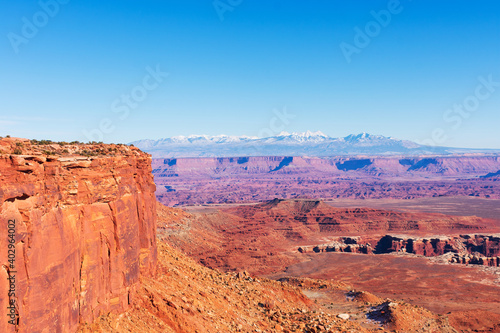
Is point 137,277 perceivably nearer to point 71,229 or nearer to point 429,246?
point 71,229

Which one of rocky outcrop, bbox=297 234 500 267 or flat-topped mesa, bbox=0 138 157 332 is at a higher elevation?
flat-topped mesa, bbox=0 138 157 332

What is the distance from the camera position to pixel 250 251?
94.0 m

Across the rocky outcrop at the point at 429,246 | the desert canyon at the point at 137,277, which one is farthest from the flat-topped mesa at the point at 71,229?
the rocky outcrop at the point at 429,246

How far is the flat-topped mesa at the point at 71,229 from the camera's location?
13.1 metres

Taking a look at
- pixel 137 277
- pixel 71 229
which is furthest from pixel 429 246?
pixel 71 229

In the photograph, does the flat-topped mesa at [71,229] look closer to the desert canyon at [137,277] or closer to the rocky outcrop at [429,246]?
the desert canyon at [137,277]

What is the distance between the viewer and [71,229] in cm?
1568

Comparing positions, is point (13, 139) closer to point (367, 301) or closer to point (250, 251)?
point (367, 301)

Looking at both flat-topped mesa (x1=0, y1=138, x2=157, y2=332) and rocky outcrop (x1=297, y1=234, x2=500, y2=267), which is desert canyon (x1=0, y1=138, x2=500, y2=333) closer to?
flat-topped mesa (x1=0, y1=138, x2=157, y2=332)

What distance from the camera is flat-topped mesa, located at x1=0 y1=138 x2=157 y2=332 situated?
13.1m

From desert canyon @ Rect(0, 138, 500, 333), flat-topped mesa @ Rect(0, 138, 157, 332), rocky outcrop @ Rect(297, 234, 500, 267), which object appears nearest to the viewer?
flat-topped mesa @ Rect(0, 138, 157, 332)

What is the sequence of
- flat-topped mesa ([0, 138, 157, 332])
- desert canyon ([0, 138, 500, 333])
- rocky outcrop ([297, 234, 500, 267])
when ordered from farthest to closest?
rocky outcrop ([297, 234, 500, 267])
desert canyon ([0, 138, 500, 333])
flat-topped mesa ([0, 138, 157, 332])

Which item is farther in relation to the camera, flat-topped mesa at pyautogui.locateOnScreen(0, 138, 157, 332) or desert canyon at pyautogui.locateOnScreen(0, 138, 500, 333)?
desert canyon at pyautogui.locateOnScreen(0, 138, 500, 333)

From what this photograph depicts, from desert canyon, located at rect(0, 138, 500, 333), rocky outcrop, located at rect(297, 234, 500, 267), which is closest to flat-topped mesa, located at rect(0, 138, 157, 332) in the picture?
desert canyon, located at rect(0, 138, 500, 333)
